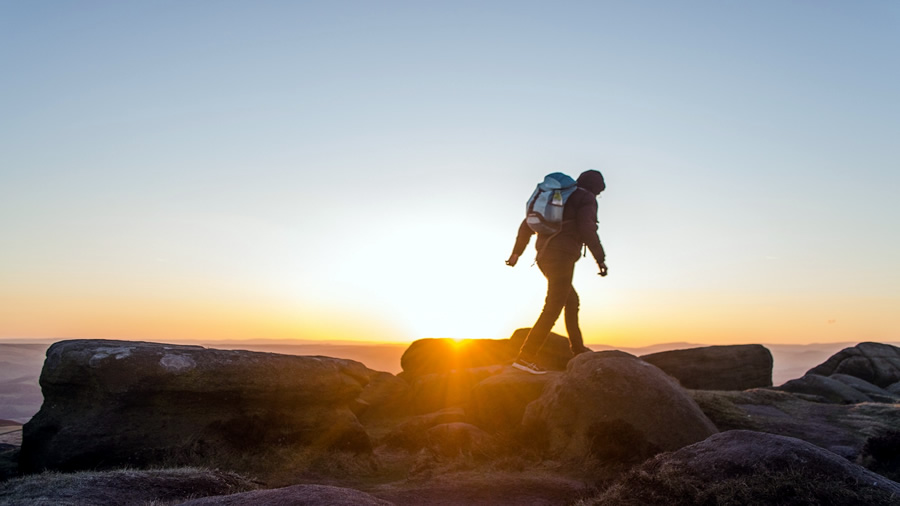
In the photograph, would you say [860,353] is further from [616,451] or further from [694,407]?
[616,451]

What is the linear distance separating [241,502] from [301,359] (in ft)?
19.7

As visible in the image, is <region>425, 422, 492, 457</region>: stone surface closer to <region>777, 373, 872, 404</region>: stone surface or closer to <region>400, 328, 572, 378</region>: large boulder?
<region>400, 328, 572, 378</region>: large boulder

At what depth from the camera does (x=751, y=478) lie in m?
4.59

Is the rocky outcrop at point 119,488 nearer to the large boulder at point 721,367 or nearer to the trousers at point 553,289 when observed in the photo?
the trousers at point 553,289

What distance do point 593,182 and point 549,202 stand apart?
4.60 feet

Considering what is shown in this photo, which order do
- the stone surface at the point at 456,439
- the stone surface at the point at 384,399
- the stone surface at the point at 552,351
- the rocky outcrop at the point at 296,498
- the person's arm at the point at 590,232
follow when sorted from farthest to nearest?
the stone surface at the point at 552,351 → the stone surface at the point at 384,399 → the person's arm at the point at 590,232 → the stone surface at the point at 456,439 → the rocky outcrop at the point at 296,498

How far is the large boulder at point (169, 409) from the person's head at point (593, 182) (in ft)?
20.1

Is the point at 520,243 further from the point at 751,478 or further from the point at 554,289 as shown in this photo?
the point at 751,478

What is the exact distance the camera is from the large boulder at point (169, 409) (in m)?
7.75

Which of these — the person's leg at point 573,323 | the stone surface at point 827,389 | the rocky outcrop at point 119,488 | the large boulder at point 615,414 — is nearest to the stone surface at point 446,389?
the person's leg at point 573,323

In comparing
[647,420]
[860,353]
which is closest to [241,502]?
[647,420]

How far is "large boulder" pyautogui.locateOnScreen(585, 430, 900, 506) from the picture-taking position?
425 cm

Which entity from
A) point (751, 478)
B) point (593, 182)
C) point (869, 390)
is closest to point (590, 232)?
point (593, 182)

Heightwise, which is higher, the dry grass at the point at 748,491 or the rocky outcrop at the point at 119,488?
the dry grass at the point at 748,491
